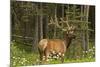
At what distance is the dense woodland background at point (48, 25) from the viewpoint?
83.3 inches

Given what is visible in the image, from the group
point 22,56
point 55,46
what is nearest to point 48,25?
point 55,46

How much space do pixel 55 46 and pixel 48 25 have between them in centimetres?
23

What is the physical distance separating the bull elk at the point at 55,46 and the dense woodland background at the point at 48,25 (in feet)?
0.14

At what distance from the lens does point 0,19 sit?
2049 mm

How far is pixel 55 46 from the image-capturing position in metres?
2.27

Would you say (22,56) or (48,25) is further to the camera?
(48,25)

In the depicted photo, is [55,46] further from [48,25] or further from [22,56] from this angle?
[22,56]

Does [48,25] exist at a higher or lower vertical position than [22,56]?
higher

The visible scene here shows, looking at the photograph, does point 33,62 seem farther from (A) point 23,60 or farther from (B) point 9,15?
(B) point 9,15

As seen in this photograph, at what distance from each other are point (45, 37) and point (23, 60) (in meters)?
0.32

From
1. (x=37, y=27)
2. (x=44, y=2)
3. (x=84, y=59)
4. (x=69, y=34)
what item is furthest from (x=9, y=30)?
(x=84, y=59)

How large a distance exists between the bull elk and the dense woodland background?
41mm

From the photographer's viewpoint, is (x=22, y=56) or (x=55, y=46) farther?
(x=55, y=46)

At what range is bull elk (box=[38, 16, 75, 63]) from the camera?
7.27ft
